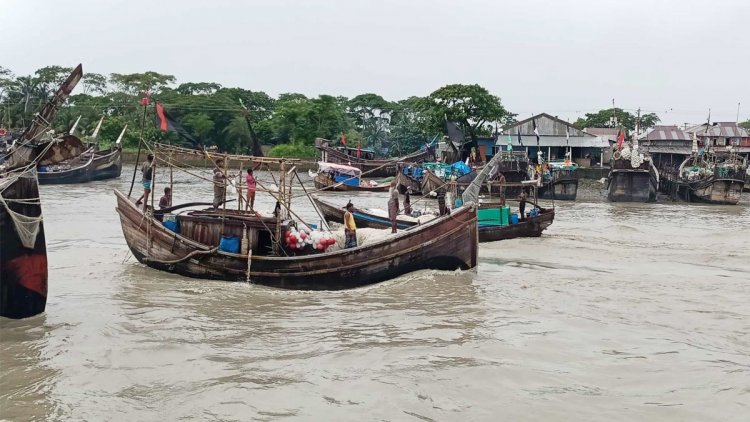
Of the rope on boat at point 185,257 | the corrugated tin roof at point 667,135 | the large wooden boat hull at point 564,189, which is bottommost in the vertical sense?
the rope on boat at point 185,257

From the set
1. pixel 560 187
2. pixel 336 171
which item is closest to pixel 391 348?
pixel 336 171

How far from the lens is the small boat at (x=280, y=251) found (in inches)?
452

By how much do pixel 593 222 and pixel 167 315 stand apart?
63.4 feet

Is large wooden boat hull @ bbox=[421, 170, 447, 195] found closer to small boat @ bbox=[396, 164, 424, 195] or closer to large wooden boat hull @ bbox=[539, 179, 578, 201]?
small boat @ bbox=[396, 164, 424, 195]

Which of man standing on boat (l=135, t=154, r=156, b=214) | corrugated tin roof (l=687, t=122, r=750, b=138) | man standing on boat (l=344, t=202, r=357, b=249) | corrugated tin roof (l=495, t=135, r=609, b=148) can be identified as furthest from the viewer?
corrugated tin roof (l=687, t=122, r=750, b=138)

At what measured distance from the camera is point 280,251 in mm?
11812

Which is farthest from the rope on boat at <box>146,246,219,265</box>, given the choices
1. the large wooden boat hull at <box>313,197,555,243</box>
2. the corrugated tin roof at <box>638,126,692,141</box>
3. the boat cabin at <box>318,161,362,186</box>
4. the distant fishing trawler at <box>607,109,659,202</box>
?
the corrugated tin roof at <box>638,126,692,141</box>

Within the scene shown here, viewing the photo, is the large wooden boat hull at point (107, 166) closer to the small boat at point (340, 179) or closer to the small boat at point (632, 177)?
the small boat at point (340, 179)

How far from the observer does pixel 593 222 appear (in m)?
25.4

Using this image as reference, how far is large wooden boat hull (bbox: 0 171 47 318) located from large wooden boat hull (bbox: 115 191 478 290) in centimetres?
303

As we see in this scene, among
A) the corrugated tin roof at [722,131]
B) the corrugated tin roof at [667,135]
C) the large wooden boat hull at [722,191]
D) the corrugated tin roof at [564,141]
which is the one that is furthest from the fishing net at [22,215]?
the corrugated tin roof at [722,131]

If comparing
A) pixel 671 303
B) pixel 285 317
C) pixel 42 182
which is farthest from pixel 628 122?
pixel 285 317

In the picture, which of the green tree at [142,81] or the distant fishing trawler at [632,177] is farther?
the green tree at [142,81]

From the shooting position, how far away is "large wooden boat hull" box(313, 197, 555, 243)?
55.2 feet
